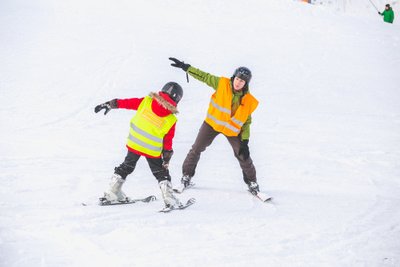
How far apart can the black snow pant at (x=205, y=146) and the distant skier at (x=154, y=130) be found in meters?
0.91

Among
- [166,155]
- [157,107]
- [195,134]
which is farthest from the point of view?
[195,134]

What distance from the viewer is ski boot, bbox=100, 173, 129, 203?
4.44 m

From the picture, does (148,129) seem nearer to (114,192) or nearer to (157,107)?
(157,107)

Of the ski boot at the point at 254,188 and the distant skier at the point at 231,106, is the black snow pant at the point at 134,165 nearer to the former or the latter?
the distant skier at the point at 231,106

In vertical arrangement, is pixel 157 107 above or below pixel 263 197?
above

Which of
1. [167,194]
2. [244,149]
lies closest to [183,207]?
[167,194]

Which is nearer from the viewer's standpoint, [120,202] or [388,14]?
[120,202]

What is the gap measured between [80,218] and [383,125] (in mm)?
7415

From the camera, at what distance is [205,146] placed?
5305 mm

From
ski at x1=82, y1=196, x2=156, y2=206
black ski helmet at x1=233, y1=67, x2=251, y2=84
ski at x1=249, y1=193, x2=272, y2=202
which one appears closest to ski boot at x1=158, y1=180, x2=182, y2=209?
ski at x1=82, y1=196, x2=156, y2=206

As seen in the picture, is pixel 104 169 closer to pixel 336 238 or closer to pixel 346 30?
pixel 336 238

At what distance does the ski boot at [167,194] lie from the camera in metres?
4.44

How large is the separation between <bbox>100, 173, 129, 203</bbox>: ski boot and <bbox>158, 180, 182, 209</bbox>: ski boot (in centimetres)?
46

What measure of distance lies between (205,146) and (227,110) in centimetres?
67
